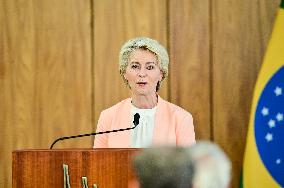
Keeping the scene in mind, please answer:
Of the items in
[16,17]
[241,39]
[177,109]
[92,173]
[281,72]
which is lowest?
[92,173]

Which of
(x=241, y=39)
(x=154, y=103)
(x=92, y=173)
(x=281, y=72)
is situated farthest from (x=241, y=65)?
(x=92, y=173)

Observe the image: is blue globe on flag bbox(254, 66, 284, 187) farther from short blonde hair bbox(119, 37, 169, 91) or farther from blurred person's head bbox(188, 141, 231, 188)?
blurred person's head bbox(188, 141, 231, 188)

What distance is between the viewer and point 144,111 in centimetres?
248

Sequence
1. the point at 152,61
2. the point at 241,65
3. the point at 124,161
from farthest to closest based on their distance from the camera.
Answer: the point at 241,65 → the point at 152,61 → the point at 124,161

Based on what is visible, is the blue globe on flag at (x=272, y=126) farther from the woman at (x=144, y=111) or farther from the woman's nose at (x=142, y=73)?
the woman's nose at (x=142, y=73)

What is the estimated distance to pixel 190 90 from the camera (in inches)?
122

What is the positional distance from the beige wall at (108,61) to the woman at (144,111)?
611 mm

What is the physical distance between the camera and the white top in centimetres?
245

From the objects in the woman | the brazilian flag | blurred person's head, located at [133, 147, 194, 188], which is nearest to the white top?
the woman

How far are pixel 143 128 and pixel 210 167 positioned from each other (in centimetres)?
169

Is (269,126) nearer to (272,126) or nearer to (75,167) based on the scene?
(272,126)

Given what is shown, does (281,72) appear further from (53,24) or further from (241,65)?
(53,24)

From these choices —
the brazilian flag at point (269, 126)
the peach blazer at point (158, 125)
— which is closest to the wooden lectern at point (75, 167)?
the peach blazer at point (158, 125)

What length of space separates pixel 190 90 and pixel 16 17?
1262 mm
